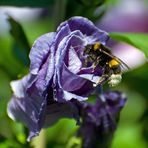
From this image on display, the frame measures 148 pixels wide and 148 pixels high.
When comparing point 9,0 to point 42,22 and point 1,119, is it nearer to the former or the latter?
point 1,119

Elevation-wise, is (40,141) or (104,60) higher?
(104,60)

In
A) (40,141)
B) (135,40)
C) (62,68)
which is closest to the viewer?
(62,68)

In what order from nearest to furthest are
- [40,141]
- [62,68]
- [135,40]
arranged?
[62,68]
[135,40]
[40,141]

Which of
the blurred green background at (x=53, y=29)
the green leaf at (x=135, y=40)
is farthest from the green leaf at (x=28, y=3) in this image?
the green leaf at (x=135, y=40)

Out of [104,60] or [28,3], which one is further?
[28,3]

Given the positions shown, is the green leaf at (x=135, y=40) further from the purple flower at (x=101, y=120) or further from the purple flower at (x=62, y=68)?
the purple flower at (x=101, y=120)

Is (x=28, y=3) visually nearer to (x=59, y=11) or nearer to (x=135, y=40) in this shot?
(x=59, y=11)

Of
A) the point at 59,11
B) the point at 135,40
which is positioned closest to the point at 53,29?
the point at 59,11
